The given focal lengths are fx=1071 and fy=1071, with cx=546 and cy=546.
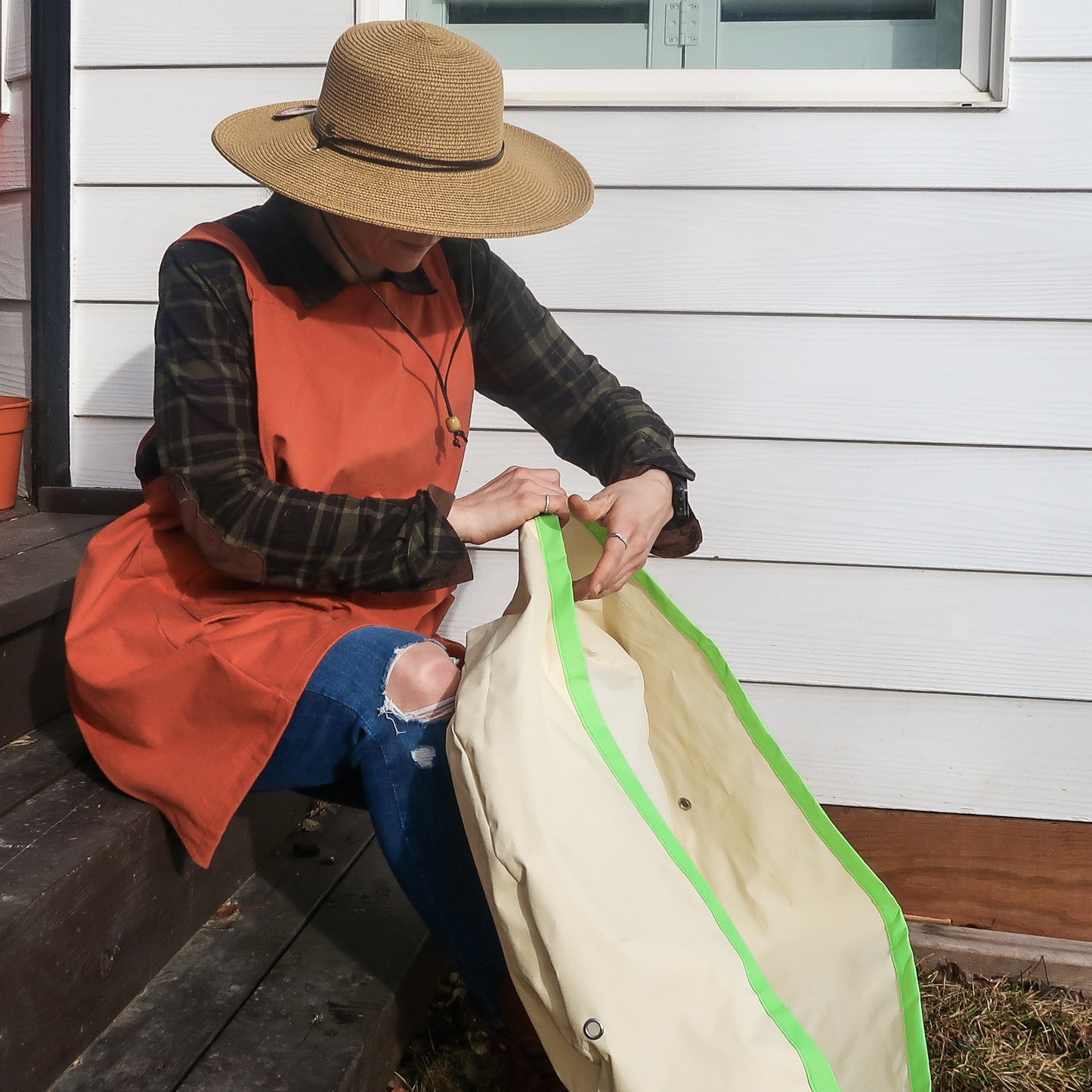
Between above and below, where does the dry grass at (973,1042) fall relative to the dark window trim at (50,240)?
below

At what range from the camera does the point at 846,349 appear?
2146 mm

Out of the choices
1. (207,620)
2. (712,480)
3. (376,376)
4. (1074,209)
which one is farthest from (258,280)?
(1074,209)

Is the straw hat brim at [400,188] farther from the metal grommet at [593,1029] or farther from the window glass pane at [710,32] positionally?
the metal grommet at [593,1029]

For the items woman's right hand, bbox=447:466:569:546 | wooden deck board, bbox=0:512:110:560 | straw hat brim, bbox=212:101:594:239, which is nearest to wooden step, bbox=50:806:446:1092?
woman's right hand, bbox=447:466:569:546

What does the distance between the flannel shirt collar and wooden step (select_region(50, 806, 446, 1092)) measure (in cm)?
96

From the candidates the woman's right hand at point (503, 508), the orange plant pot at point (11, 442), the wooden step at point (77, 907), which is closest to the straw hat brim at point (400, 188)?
the woman's right hand at point (503, 508)

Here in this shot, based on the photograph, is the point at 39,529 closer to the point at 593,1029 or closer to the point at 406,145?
the point at 406,145

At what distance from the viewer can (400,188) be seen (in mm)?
1362

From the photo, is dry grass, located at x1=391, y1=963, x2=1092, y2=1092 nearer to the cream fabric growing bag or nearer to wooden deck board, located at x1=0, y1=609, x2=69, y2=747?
the cream fabric growing bag

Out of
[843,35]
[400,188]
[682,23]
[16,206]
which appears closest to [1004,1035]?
[400,188]

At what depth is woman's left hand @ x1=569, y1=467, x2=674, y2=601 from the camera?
56.8 inches

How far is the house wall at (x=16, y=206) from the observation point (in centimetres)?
231

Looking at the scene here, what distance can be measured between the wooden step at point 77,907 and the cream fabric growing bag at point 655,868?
533 mm

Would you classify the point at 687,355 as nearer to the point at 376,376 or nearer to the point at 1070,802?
the point at 376,376
